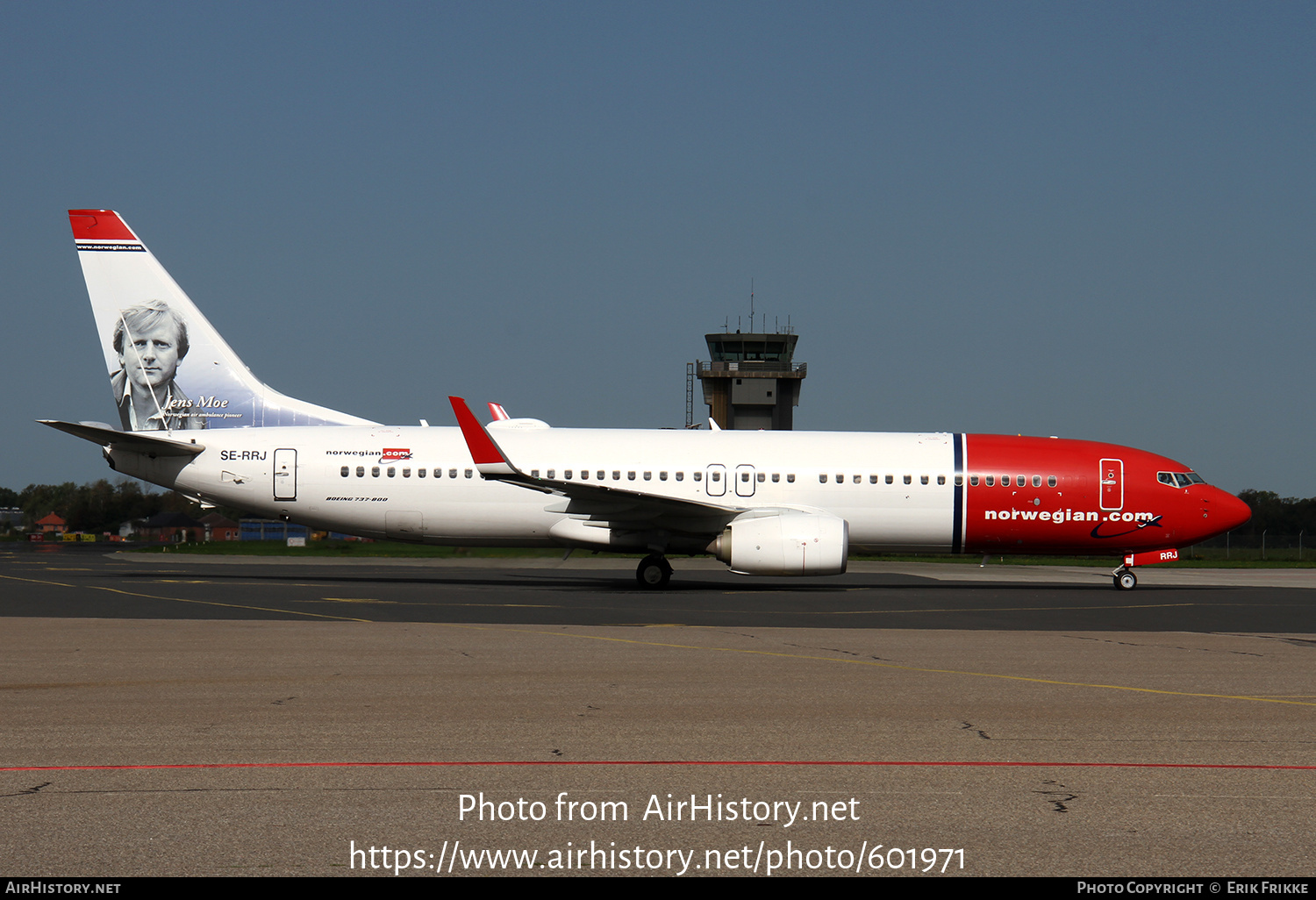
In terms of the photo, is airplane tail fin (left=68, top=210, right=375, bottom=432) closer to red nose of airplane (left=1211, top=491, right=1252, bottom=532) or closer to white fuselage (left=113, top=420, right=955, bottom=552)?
white fuselage (left=113, top=420, right=955, bottom=552)

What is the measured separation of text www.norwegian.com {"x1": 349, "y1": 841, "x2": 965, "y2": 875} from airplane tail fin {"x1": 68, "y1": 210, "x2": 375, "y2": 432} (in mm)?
23110

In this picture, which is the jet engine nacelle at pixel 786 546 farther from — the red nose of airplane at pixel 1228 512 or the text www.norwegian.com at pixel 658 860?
the text www.norwegian.com at pixel 658 860

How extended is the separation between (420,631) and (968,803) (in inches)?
375

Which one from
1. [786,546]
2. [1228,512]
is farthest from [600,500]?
[1228,512]

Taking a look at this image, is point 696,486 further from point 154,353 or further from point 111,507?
point 111,507

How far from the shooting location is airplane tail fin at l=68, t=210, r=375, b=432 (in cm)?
2600

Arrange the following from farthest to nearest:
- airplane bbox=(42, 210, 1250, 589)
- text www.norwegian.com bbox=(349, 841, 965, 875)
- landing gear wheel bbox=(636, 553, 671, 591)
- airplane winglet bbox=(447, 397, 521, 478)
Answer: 1. airplane bbox=(42, 210, 1250, 589)
2. landing gear wheel bbox=(636, 553, 671, 591)
3. airplane winglet bbox=(447, 397, 521, 478)
4. text www.norwegian.com bbox=(349, 841, 965, 875)

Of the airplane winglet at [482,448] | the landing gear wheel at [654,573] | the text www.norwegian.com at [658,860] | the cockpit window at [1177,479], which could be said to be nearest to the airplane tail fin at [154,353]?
the airplane winglet at [482,448]

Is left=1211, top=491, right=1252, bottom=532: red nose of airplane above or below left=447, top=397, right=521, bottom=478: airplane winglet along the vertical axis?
below

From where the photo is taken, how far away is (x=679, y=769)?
640cm

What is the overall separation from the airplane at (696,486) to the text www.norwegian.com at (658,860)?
18583 millimetres

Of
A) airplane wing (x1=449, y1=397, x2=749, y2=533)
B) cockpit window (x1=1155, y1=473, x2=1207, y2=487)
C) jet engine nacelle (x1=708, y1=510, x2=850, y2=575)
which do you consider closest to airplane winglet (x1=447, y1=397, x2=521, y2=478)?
airplane wing (x1=449, y1=397, x2=749, y2=533)
